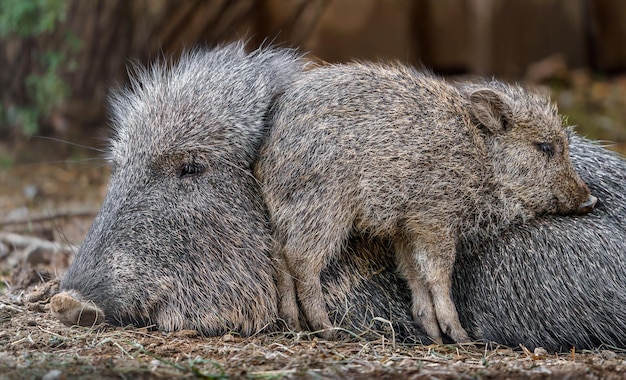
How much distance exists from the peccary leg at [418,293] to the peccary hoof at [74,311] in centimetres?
163

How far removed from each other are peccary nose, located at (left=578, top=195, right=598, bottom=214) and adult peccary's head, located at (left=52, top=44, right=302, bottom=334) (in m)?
1.76

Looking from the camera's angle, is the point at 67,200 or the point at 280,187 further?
the point at 67,200

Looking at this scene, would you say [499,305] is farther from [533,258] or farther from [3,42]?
[3,42]

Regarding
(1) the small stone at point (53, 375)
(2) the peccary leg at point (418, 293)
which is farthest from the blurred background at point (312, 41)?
(1) the small stone at point (53, 375)

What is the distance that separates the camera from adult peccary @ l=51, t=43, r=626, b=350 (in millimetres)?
4711

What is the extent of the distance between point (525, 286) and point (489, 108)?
100cm

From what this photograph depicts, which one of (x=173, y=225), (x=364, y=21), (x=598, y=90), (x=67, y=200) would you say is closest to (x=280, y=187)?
(x=173, y=225)

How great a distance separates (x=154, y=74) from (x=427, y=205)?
1824 mm

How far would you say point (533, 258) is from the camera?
4.93m

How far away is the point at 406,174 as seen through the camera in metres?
4.71

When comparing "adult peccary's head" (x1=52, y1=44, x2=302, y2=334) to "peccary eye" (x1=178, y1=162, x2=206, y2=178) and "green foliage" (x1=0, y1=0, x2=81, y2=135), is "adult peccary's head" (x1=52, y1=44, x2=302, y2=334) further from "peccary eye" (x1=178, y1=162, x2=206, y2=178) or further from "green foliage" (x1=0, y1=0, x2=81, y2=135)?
"green foliage" (x1=0, y1=0, x2=81, y2=135)

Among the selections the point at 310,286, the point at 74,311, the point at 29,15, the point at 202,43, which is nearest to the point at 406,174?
the point at 310,286

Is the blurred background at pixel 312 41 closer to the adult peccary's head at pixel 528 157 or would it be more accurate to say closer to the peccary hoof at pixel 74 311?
the adult peccary's head at pixel 528 157

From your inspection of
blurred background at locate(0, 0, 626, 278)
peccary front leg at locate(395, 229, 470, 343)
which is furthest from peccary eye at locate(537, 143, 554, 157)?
blurred background at locate(0, 0, 626, 278)
